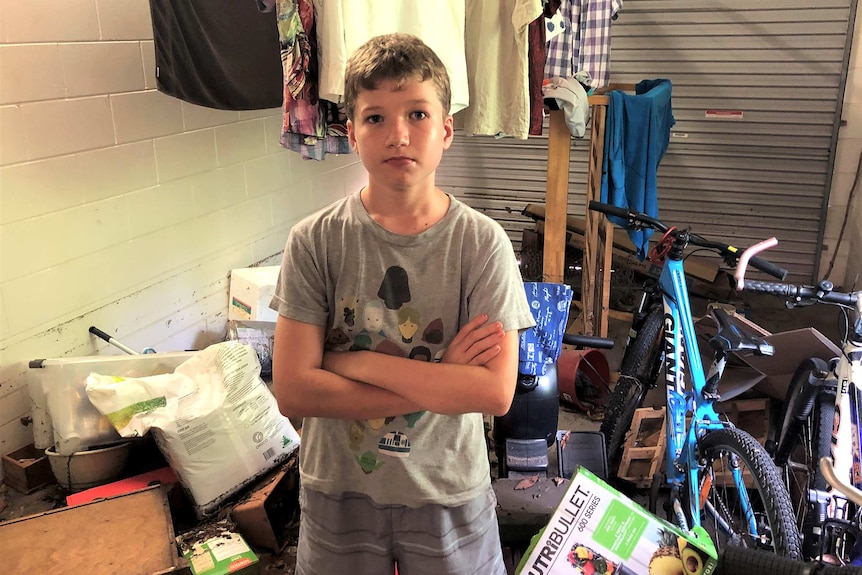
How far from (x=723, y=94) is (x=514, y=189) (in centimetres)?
161

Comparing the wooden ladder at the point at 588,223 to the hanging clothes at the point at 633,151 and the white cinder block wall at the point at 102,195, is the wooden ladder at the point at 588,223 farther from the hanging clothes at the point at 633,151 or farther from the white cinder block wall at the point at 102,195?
the white cinder block wall at the point at 102,195

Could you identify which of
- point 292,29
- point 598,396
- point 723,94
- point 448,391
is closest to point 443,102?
point 448,391

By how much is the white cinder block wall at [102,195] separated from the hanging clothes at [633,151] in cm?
186

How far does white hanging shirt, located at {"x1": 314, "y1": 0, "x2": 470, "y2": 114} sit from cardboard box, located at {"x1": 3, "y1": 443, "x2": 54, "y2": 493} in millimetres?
1751

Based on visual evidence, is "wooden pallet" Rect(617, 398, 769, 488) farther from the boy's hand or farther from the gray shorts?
the boy's hand

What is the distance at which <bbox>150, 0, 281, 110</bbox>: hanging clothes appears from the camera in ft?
8.45

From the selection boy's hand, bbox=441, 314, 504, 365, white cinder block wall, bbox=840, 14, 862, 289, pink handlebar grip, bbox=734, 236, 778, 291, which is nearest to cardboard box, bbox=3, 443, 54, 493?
boy's hand, bbox=441, 314, 504, 365

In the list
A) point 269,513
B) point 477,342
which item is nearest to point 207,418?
point 269,513

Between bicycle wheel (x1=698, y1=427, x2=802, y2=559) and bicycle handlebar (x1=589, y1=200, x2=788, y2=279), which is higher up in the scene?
bicycle handlebar (x1=589, y1=200, x2=788, y2=279)

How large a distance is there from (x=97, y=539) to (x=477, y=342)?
1530 mm

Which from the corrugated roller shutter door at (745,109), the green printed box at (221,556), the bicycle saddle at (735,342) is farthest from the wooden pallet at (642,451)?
the corrugated roller shutter door at (745,109)

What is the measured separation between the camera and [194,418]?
236cm

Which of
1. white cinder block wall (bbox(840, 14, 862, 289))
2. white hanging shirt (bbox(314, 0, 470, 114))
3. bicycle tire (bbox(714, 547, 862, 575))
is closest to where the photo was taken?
bicycle tire (bbox(714, 547, 862, 575))

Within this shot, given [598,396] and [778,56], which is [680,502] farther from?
[778,56]
